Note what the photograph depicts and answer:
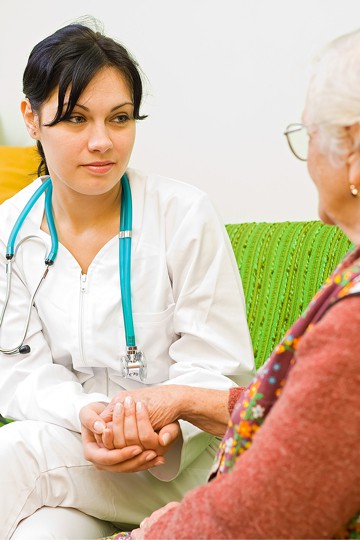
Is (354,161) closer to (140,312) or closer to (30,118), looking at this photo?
(140,312)

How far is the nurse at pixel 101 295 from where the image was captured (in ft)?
5.18

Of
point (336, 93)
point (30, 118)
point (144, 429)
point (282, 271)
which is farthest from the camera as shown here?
point (282, 271)

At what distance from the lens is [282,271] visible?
195 cm

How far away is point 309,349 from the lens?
2.78 ft

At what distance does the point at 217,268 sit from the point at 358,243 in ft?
2.33

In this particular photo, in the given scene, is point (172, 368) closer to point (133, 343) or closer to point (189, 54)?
point (133, 343)

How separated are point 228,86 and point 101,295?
0.90 metres

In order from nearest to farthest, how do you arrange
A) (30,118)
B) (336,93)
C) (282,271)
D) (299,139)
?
1. (336,93)
2. (299,139)
3. (30,118)
4. (282,271)

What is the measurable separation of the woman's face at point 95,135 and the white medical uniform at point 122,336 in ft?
0.43

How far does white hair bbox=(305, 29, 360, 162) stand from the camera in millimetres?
937

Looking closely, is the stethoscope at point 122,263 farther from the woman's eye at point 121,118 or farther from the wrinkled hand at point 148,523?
the wrinkled hand at point 148,523

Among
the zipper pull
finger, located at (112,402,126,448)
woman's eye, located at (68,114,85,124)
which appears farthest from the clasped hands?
woman's eye, located at (68,114,85,124)

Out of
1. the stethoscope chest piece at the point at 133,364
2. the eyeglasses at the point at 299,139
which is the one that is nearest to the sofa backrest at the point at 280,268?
the stethoscope chest piece at the point at 133,364

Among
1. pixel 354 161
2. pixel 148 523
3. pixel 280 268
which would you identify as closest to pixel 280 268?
pixel 280 268
